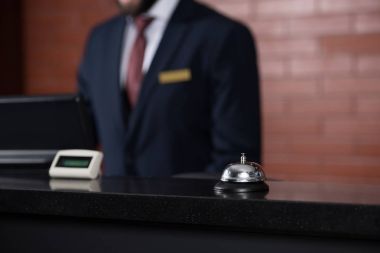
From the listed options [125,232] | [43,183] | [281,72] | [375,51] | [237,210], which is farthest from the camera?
[281,72]

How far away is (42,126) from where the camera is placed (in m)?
1.38

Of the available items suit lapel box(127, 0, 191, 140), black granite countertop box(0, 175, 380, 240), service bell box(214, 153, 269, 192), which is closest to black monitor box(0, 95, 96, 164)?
black granite countertop box(0, 175, 380, 240)

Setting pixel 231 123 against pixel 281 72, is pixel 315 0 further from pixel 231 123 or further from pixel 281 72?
pixel 231 123

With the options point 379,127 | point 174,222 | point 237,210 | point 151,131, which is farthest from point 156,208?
point 379,127

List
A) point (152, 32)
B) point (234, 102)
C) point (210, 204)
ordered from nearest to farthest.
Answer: point (210, 204)
point (234, 102)
point (152, 32)

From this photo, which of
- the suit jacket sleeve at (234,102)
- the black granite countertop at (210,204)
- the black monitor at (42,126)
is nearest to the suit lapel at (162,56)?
the suit jacket sleeve at (234,102)

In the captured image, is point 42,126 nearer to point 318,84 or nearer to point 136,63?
point 136,63

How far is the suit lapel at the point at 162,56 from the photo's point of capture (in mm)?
1994

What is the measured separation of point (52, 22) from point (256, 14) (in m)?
1.28

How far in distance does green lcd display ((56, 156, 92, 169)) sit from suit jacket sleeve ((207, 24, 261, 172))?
77 centimetres

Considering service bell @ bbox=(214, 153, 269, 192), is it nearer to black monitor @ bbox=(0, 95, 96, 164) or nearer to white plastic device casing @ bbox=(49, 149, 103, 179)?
white plastic device casing @ bbox=(49, 149, 103, 179)

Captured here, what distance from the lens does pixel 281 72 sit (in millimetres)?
3320

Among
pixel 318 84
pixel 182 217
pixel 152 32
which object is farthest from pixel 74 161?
pixel 318 84

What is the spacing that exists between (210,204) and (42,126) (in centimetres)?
57
